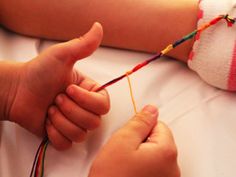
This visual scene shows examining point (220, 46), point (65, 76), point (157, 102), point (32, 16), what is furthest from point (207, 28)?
point (32, 16)

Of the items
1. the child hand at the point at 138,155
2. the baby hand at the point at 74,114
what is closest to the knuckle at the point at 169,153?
the child hand at the point at 138,155

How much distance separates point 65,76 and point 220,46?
0.97 feet

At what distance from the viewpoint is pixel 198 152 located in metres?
0.65

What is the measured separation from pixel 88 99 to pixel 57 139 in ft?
0.31

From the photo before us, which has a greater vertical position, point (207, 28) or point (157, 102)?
point (207, 28)

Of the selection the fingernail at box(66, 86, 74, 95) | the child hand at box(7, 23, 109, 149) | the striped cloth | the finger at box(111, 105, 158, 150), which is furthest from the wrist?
the striped cloth

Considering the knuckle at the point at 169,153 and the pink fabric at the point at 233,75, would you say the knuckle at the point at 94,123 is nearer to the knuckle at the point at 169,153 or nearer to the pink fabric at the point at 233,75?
the knuckle at the point at 169,153

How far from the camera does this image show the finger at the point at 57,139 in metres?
0.65

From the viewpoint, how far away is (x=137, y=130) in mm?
601

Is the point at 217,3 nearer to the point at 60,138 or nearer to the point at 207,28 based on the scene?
the point at 207,28

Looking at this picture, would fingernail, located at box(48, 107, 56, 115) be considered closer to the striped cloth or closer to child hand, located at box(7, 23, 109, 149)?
child hand, located at box(7, 23, 109, 149)

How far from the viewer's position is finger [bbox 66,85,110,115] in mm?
635

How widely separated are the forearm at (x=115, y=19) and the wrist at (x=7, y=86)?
0.51 ft

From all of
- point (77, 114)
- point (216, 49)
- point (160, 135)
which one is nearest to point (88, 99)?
point (77, 114)
